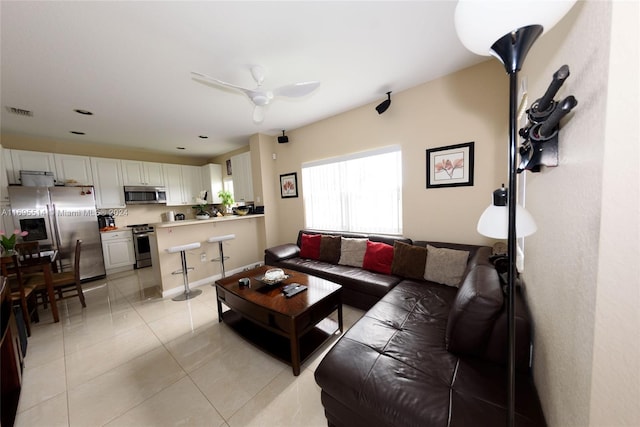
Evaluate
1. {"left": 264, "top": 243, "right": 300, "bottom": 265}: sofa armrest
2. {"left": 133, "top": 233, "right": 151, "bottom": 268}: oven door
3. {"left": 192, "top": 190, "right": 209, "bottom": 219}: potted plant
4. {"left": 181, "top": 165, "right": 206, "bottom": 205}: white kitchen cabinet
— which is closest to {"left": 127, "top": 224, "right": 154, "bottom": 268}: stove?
{"left": 133, "top": 233, "right": 151, "bottom": 268}: oven door

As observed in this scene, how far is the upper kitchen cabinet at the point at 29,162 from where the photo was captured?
11.1 ft

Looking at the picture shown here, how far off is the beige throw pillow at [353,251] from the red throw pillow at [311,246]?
423 mm

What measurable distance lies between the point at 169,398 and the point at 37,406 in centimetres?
88

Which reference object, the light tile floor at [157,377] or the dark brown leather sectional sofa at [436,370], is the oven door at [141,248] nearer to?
the light tile floor at [157,377]

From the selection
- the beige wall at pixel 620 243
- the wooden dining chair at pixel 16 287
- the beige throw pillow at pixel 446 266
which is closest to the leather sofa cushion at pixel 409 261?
the beige throw pillow at pixel 446 266

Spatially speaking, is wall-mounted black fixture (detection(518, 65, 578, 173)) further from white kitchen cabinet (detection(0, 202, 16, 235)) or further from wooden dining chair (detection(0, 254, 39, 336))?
white kitchen cabinet (detection(0, 202, 16, 235))

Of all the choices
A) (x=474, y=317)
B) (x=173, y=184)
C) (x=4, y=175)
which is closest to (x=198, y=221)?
(x=173, y=184)

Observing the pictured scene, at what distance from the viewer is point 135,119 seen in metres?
3.09

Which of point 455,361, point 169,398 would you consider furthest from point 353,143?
point 169,398

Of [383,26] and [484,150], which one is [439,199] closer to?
[484,150]

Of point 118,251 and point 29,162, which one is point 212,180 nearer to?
point 118,251

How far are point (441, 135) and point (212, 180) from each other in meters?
5.00

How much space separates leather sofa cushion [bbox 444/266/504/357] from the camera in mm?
1141

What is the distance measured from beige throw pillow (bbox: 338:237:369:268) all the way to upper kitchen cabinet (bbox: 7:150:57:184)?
5.10 metres
